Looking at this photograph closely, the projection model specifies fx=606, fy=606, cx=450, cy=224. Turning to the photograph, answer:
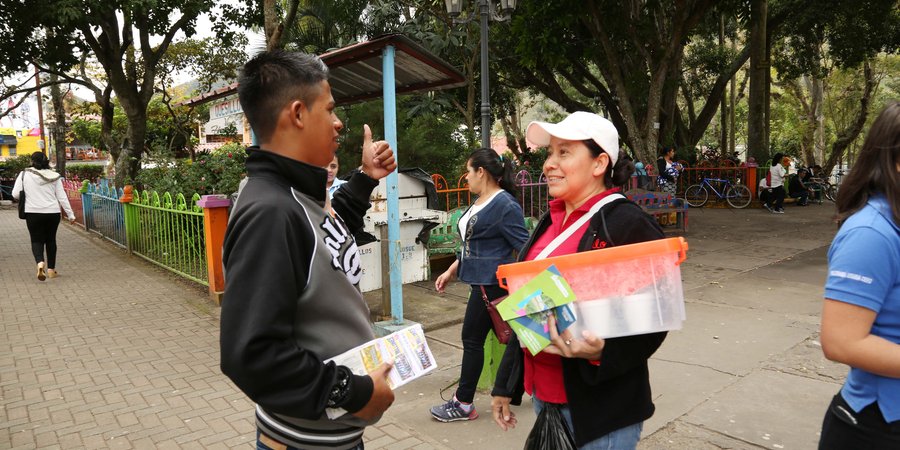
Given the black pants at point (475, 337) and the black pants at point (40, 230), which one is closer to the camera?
the black pants at point (475, 337)

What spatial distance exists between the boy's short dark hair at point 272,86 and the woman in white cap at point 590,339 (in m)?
0.88

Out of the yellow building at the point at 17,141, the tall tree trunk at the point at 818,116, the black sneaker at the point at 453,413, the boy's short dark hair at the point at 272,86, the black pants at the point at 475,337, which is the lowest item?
the black sneaker at the point at 453,413

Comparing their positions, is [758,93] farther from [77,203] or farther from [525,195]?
[77,203]

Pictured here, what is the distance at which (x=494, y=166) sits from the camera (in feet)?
13.1

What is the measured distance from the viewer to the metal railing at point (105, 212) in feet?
37.5

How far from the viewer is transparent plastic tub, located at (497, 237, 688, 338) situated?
1717 millimetres

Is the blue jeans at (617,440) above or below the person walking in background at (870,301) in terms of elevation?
below

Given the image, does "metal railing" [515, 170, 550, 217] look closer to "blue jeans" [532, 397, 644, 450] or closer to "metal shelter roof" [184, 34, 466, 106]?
"metal shelter roof" [184, 34, 466, 106]

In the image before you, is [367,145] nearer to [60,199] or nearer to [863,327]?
[863,327]

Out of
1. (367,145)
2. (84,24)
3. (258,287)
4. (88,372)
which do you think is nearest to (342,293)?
(258,287)

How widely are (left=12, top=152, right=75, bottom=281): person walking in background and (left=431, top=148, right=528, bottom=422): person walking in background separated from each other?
7.28 metres

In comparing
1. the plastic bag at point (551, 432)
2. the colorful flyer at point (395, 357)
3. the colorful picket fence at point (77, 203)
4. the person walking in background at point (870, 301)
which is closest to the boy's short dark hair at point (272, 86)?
the colorful flyer at point (395, 357)

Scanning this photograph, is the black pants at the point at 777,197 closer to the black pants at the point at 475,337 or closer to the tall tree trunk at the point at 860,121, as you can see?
the tall tree trunk at the point at 860,121

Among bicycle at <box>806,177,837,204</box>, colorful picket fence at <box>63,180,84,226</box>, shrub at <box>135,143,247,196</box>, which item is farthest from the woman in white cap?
bicycle at <box>806,177,837,204</box>
